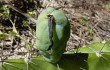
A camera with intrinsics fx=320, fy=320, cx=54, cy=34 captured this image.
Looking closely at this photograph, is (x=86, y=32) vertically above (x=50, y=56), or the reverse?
(x=50, y=56)

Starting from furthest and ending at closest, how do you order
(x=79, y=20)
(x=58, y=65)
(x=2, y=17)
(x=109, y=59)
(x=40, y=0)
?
(x=40, y=0) → (x=79, y=20) → (x=2, y=17) → (x=109, y=59) → (x=58, y=65)

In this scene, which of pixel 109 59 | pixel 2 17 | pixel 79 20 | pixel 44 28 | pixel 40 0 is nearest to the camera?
pixel 44 28

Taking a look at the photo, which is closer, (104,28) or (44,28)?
Answer: (44,28)

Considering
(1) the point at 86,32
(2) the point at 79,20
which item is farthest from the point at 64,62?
(2) the point at 79,20

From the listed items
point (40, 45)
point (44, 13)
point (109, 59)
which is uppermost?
point (44, 13)

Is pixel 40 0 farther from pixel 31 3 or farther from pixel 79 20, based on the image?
pixel 79 20

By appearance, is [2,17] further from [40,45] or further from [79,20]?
[40,45]

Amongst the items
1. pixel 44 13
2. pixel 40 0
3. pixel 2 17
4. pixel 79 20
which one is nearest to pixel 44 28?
pixel 44 13
